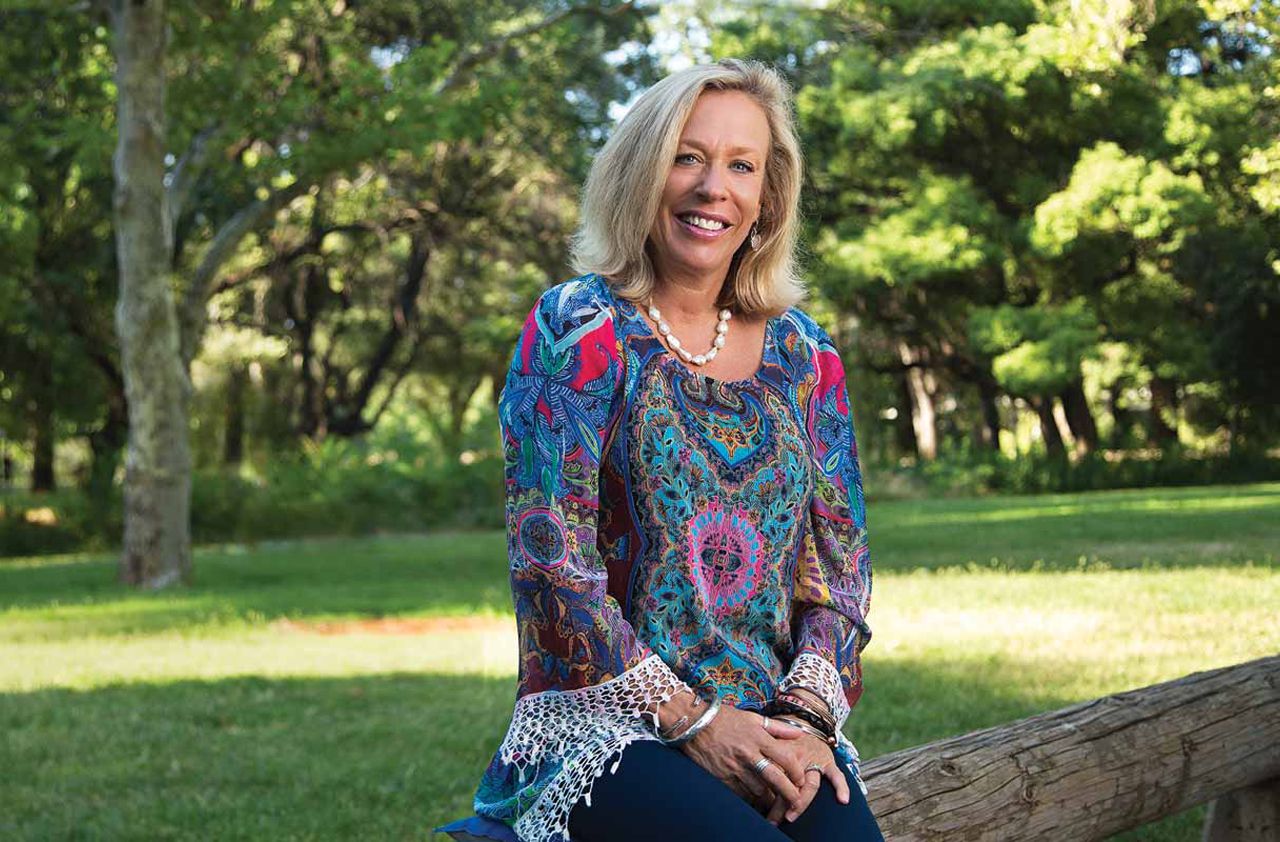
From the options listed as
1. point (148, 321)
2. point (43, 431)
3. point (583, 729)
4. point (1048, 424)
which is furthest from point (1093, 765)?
point (43, 431)

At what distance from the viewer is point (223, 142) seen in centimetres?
1767

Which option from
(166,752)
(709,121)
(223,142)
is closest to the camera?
(709,121)

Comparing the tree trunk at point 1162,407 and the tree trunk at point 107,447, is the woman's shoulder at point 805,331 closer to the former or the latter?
the tree trunk at point 107,447

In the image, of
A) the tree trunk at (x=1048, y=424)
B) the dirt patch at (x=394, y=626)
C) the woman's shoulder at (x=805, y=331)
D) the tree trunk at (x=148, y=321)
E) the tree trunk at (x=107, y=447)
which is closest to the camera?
the woman's shoulder at (x=805, y=331)

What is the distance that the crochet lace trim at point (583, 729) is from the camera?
2.59 m

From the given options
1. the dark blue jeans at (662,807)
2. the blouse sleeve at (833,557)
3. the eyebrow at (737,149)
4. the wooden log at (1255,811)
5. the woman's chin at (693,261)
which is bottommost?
the wooden log at (1255,811)

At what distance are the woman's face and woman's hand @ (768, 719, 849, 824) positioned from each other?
96 centimetres

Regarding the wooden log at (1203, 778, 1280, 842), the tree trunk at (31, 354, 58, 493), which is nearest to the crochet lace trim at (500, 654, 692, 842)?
the wooden log at (1203, 778, 1280, 842)

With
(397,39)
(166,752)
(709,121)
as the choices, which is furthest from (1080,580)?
(397,39)

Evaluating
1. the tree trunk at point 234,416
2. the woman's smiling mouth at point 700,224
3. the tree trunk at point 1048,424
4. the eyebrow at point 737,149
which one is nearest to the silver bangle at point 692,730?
the woman's smiling mouth at point 700,224

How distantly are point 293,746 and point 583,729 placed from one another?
5.47 meters

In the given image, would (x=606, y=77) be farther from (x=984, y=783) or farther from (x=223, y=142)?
(x=984, y=783)

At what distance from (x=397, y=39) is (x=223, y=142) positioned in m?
11.2

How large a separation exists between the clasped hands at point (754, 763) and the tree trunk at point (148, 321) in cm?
1479
